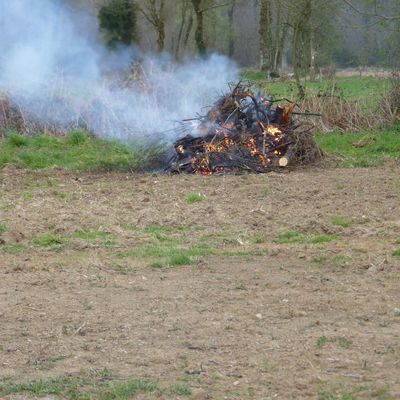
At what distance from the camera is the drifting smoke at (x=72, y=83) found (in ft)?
61.4

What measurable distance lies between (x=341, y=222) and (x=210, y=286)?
303 cm

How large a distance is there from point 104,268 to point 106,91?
459 inches

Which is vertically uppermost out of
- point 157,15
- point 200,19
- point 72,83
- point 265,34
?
point 157,15

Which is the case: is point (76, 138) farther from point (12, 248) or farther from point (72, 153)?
point (12, 248)

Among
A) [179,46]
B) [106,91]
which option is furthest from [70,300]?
[179,46]

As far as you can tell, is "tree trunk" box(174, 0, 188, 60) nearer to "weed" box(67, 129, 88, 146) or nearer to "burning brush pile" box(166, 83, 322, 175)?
"weed" box(67, 129, 88, 146)

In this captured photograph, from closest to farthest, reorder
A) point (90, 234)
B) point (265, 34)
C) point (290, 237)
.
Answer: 1. point (290, 237)
2. point (90, 234)
3. point (265, 34)

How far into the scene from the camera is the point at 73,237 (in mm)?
9711

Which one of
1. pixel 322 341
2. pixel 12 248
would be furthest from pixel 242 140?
pixel 322 341

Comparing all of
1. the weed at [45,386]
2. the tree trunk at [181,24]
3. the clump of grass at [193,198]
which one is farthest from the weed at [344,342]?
the tree trunk at [181,24]

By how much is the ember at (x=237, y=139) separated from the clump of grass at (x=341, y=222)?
12.7ft

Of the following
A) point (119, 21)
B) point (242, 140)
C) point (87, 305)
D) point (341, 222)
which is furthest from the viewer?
point (119, 21)

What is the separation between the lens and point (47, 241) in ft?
31.1

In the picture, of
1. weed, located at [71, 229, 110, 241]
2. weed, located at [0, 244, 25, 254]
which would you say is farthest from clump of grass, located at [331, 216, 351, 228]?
weed, located at [0, 244, 25, 254]
